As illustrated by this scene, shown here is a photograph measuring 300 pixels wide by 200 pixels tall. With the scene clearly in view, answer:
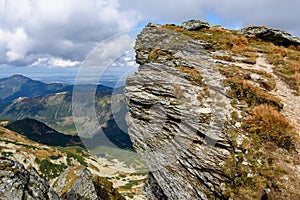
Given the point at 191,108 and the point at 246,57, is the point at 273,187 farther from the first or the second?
the point at 246,57

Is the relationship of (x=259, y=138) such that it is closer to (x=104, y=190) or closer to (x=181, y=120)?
(x=181, y=120)

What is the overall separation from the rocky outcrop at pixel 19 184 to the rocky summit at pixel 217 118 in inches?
399

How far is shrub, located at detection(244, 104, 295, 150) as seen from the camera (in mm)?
13641

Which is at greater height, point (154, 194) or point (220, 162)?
point (220, 162)

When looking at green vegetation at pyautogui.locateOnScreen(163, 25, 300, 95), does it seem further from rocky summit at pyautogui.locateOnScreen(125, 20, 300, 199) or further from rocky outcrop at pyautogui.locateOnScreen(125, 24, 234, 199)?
rocky outcrop at pyautogui.locateOnScreen(125, 24, 234, 199)

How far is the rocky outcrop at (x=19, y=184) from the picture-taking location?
796 centimetres

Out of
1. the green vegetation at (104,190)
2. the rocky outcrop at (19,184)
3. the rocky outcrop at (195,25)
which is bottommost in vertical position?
the green vegetation at (104,190)

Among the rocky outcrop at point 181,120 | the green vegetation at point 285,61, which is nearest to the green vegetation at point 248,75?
the rocky outcrop at point 181,120

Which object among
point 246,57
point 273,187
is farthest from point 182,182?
point 246,57

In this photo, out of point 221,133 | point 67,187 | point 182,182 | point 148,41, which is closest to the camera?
point 221,133

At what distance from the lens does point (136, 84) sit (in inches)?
880

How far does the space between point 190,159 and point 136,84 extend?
10.1 metres

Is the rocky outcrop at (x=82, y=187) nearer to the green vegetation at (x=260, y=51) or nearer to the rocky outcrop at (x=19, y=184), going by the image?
the rocky outcrop at (x=19, y=184)

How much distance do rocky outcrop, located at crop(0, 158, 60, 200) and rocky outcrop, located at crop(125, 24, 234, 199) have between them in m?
9.92
